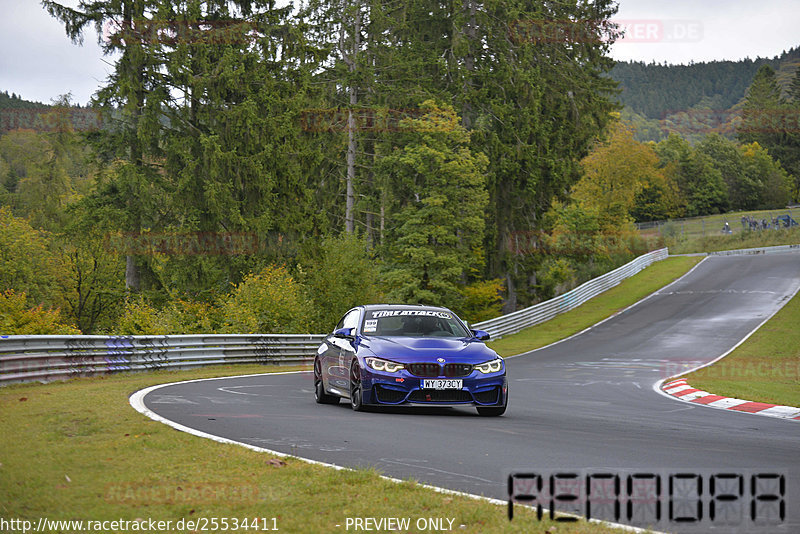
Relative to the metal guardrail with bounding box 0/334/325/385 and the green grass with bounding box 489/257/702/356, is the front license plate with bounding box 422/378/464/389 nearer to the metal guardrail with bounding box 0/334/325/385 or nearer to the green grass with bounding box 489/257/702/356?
the metal guardrail with bounding box 0/334/325/385

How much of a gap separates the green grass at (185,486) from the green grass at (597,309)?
2683cm

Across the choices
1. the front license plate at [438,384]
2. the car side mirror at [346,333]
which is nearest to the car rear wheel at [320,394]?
the car side mirror at [346,333]

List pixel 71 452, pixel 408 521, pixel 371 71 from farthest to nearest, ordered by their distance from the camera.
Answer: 1. pixel 371 71
2. pixel 71 452
3. pixel 408 521

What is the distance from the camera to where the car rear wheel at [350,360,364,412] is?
41.9ft

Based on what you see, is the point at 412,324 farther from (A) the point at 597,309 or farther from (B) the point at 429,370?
(A) the point at 597,309

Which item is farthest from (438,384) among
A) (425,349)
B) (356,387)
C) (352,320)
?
(352,320)

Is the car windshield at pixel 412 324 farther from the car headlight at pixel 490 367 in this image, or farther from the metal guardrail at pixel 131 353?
the metal guardrail at pixel 131 353

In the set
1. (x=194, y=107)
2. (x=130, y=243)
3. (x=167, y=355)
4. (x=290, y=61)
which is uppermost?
(x=290, y=61)

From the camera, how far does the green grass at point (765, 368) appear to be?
18377 mm

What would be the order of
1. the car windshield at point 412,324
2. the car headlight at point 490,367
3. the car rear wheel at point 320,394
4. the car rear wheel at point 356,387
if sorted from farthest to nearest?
1. the car rear wheel at point 320,394
2. the car windshield at point 412,324
3. the car rear wheel at point 356,387
4. the car headlight at point 490,367

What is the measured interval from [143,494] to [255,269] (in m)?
34.8

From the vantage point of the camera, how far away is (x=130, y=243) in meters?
38.4

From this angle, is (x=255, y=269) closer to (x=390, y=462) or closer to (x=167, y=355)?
(x=167, y=355)

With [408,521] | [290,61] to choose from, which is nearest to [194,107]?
[290,61]
